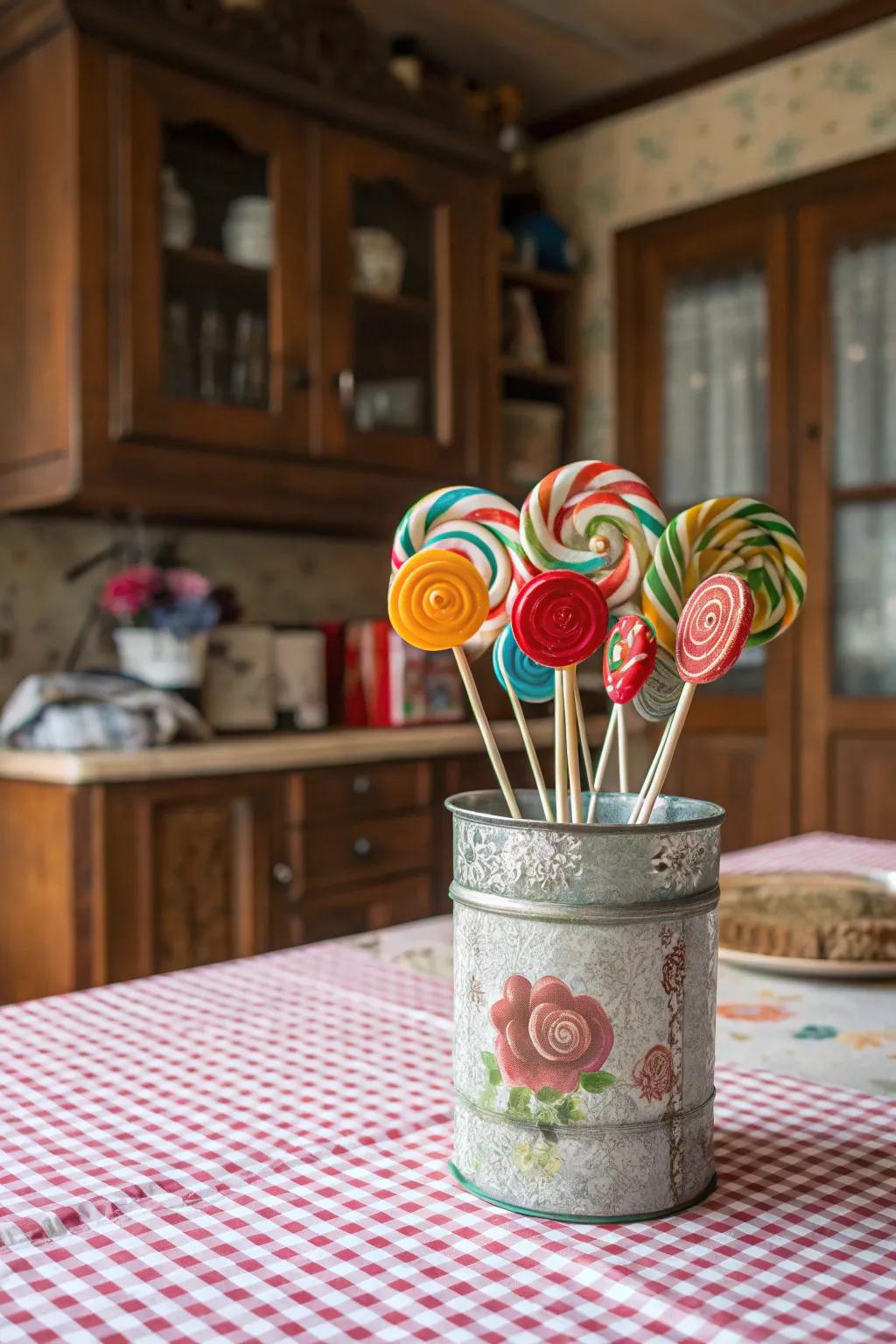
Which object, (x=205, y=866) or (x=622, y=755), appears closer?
(x=622, y=755)

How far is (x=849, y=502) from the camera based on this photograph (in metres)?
3.06

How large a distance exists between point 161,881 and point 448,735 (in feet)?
2.42

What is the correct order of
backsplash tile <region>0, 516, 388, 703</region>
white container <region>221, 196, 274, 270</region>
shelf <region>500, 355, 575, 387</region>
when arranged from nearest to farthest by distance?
white container <region>221, 196, 274, 270</region>, backsplash tile <region>0, 516, 388, 703</region>, shelf <region>500, 355, 575, 387</region>

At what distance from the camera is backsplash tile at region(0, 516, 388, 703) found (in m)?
2.63

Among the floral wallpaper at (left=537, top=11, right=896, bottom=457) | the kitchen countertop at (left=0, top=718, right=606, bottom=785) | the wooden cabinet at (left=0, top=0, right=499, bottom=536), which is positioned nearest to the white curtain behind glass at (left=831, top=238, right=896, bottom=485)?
the floral wallpaper at (left=537, top=11, right=896, bottom=457)

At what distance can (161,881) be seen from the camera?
7.31 ft

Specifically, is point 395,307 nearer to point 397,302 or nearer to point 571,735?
point 397,302

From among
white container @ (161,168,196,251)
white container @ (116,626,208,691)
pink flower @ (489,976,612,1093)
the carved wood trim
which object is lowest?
pink flower @ (489,976,612,1093)

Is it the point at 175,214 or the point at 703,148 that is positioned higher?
the point at 703,148

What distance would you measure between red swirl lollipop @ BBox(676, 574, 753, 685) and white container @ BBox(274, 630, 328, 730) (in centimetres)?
217

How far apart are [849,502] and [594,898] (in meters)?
2.67

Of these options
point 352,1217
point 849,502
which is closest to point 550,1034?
point 352,1217

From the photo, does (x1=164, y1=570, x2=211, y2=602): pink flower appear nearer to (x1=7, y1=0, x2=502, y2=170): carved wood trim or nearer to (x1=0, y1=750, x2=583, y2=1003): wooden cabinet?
(x1=0, y1=750, x2=583, y2=1003): wooden cabinet

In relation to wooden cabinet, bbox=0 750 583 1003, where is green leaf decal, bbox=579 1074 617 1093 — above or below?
above
